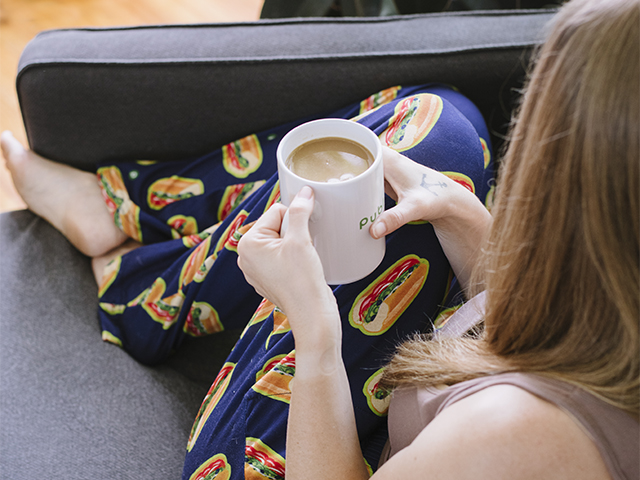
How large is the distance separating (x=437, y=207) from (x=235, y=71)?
0.50 m

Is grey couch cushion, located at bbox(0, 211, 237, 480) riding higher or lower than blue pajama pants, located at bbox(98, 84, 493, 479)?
lower

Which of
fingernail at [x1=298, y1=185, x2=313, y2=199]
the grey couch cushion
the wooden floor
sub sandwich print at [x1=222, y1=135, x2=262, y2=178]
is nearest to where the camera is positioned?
fingernail at [x1=298, y1=185, x2=313, y2=199]

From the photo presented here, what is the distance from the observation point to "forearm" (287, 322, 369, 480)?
580mm

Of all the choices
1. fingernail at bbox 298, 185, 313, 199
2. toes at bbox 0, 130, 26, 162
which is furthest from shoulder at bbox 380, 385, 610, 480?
toes at bbox 0, 130, 26, 162

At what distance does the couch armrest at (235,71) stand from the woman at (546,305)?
1.58ft

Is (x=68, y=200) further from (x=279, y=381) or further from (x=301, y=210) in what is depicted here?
(x=301, y=210)

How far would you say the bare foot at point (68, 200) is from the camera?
3.40 ft

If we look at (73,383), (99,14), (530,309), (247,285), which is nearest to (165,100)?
(247,285)

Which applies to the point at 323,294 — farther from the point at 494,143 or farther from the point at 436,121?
the point at 494,143

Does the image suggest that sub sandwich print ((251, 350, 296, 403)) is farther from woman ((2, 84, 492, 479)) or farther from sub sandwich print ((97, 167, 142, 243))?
sub sandwich print ((97, 167, 142, 243))

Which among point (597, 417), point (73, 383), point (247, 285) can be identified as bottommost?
point (73, 383)

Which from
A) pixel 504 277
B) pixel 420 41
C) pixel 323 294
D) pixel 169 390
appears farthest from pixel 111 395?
pixel 420 41

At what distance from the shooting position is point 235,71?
0.98 meters

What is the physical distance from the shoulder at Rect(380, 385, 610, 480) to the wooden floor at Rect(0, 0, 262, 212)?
6.43 ft
